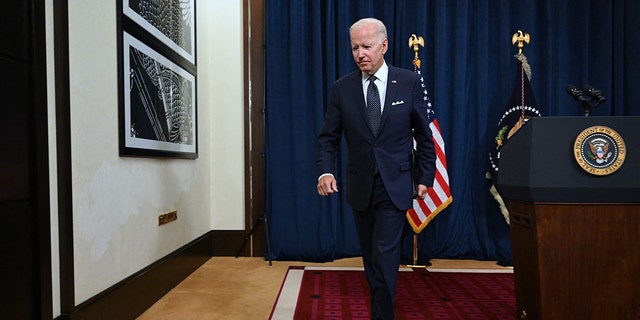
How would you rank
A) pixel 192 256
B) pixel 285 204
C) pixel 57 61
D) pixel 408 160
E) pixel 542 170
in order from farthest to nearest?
pixel 285 204, pixel 192 256, pixel 408 160, pixel 57 61, pixel 542 170

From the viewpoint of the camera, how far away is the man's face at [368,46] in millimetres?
1801

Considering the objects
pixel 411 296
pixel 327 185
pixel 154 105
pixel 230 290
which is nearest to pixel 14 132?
pixel 327 185

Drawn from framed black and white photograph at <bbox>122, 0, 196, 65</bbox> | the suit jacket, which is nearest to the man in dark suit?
the suit jacket

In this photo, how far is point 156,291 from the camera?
2613 millimetres

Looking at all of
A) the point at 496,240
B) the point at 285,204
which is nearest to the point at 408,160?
the point at 285,204

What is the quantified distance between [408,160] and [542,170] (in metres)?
0.53

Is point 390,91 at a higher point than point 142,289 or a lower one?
higher

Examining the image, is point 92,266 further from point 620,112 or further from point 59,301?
point 620,112

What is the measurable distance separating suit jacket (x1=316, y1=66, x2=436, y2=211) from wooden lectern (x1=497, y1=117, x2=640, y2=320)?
0.44 metres

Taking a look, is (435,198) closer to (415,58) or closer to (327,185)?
(415,58)

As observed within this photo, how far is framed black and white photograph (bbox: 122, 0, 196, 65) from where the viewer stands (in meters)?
2.51

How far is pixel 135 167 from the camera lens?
2463mm

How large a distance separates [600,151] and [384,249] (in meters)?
0.91

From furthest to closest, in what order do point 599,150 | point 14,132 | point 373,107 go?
point 373,107 < point 599,150 < point 14,132
